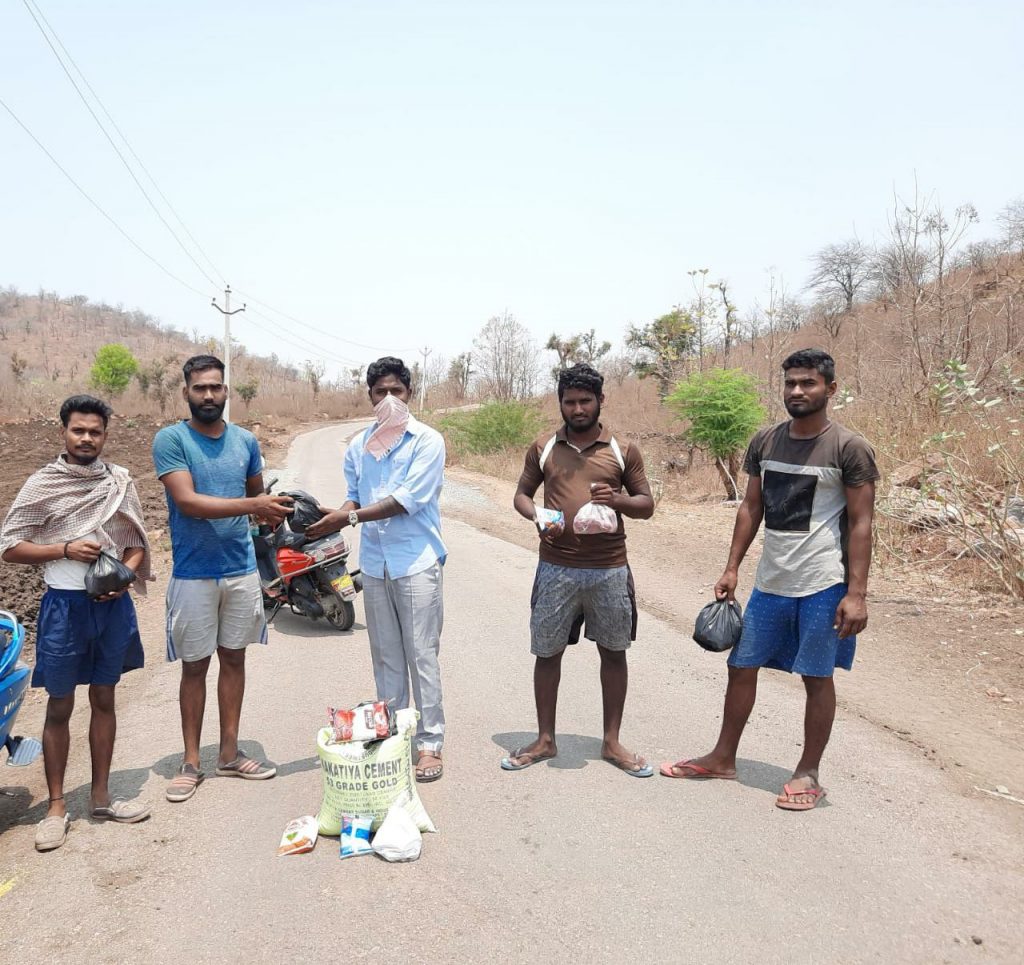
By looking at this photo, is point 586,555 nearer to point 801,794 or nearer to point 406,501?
point 406,501

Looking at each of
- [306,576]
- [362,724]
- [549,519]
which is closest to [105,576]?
[362,724]

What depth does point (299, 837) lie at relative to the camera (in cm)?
349

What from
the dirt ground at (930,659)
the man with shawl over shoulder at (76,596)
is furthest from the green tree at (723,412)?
the man with shawl over shoulder at (76,596)

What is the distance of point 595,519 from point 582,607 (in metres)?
0.54

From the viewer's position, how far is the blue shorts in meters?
3.91

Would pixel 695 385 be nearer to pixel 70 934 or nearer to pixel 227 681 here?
pixel 227 681

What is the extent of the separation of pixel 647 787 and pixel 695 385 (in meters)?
15.5

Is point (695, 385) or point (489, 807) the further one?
point (695, 385)

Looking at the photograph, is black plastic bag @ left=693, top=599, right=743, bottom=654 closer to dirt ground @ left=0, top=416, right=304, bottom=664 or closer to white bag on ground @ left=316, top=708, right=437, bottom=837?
white bag on ground @ left=316, top=708, right=437, bottom=837

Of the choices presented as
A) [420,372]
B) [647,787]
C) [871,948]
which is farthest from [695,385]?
[420,372]

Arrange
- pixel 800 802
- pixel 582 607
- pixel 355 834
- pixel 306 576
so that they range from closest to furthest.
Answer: pixel 355 834 < pixel 800 802 < pixel 582 607 < pixel 306 576

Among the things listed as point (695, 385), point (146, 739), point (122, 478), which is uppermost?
point (695, 385)

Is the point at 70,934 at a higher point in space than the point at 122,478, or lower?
lower

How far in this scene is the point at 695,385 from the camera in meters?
18.7
